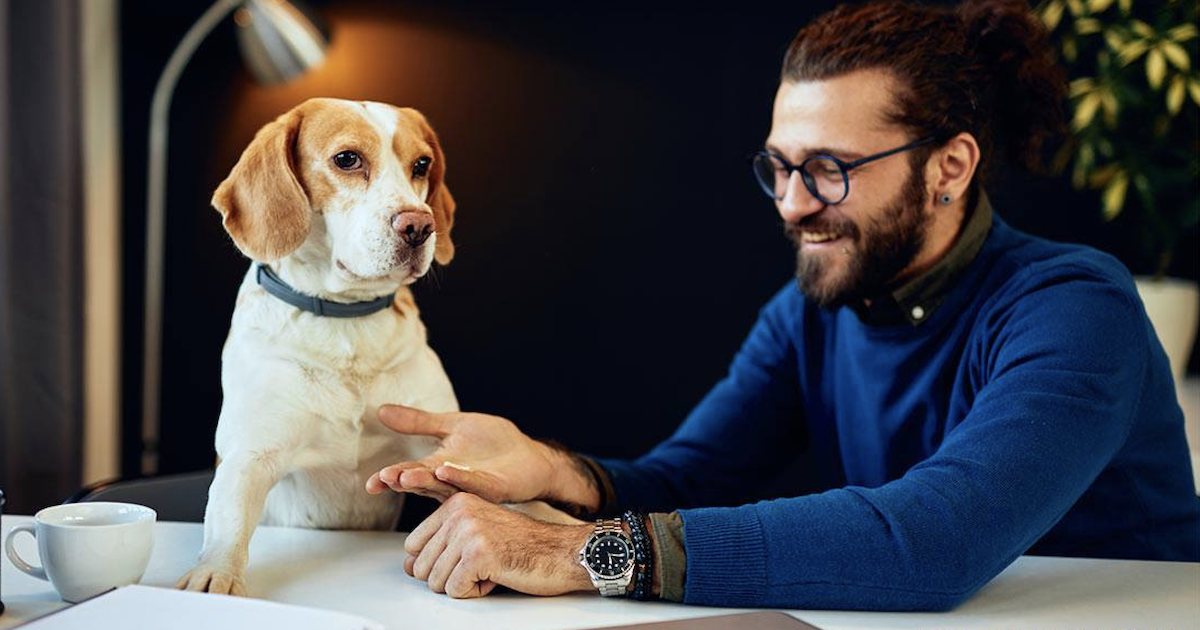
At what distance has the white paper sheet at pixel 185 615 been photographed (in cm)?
87

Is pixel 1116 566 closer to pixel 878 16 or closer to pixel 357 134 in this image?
pixel 878 16

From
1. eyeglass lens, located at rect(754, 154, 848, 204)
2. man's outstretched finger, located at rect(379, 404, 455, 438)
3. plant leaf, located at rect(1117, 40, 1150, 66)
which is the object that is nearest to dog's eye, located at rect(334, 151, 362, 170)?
man's outstretched finger, located at rect(379, 404, 455, 438)

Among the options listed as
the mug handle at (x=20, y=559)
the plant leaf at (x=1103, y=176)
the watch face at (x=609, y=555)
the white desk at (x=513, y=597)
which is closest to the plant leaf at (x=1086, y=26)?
the plant leaf at (x=1103, y=176)

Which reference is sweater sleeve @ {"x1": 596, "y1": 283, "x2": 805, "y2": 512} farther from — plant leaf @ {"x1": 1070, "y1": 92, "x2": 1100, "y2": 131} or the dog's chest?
plant leaf @ {"x1": 1070, "y1": 92, "x2": 1100, "y2": 131}

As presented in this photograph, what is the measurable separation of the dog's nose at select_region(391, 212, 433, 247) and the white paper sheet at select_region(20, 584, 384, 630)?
337mm

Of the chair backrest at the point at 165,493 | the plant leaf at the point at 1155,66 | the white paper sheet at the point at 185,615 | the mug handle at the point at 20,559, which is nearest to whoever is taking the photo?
the white paper sheet at the point at 185,615

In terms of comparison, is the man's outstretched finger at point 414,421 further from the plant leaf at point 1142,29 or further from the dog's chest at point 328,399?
the plant leaf at point 1142,29

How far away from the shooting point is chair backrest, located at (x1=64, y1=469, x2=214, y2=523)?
50.9 inches

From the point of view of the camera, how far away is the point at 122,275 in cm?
216

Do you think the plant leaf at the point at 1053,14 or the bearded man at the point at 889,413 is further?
the plant leaf at the point at 1053,14

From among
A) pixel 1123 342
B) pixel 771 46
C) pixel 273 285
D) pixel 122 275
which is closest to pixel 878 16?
pixel 1123 342

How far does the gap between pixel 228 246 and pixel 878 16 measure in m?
0.87

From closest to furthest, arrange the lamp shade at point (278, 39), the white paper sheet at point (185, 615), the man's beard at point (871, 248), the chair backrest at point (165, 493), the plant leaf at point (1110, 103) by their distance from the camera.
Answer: the white paper sheet at point (185, 615) < the chair backrest at point (165, 493) < the man's beard at point (871, 248) < the lamp shade at point (278, 39) < the plant leaf at point (1110, 103)

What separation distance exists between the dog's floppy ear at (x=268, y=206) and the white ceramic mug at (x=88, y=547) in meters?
0.25
